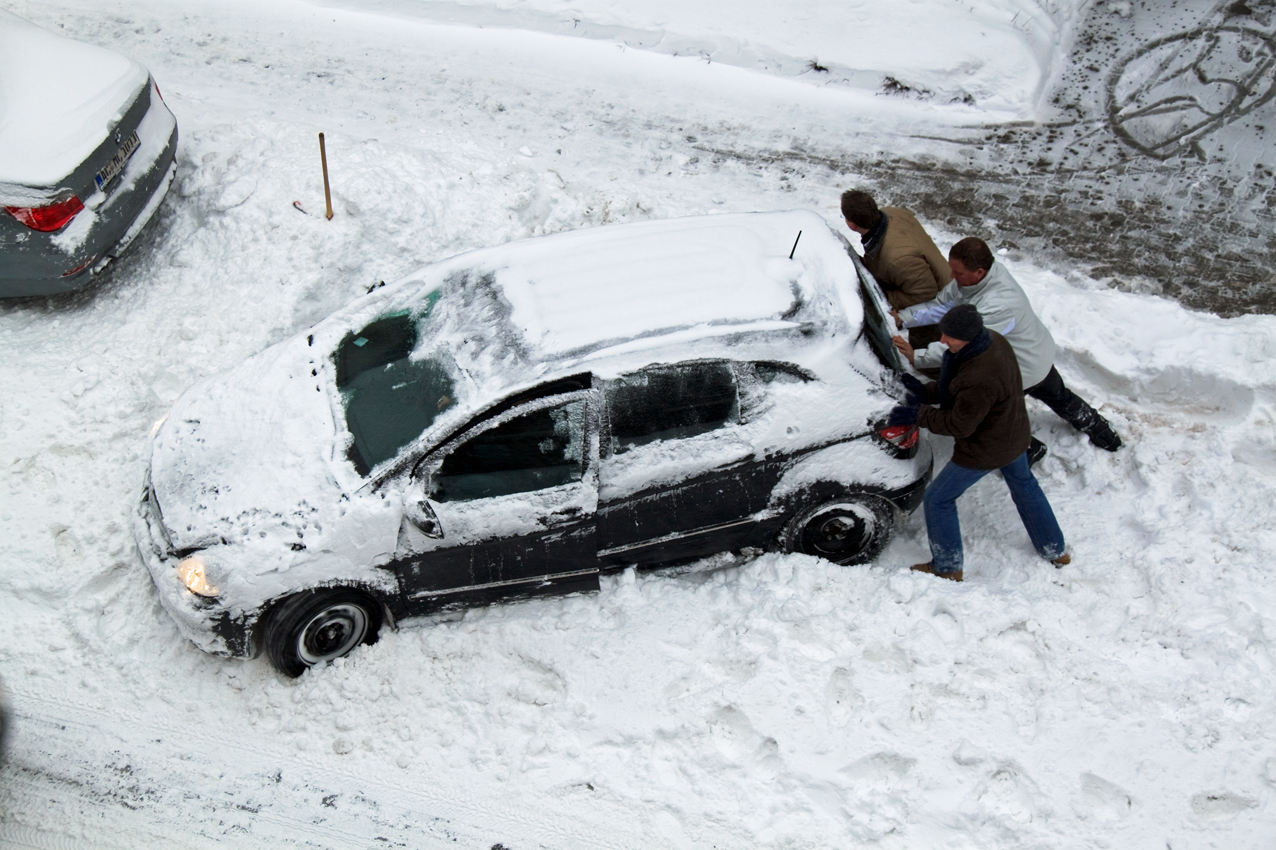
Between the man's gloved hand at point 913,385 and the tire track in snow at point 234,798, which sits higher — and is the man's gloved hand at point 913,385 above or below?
above

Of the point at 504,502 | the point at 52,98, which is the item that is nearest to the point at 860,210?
the point at 504,502

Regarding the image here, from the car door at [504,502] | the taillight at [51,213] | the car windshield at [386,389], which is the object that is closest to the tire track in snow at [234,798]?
the car door at [504,502]

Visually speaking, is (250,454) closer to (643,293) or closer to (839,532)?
(643,293)

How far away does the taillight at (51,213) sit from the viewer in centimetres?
592

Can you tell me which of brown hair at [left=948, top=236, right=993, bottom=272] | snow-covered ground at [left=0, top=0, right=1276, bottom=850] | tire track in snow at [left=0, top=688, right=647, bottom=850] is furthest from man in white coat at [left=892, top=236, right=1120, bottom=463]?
tire track in snow at [left=0, top=688, right=647, bottom=850]

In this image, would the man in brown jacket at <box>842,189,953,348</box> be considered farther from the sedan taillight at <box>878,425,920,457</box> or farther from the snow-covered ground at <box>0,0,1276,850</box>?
the snow-covered ground at <box>0,0,1276,850</box>

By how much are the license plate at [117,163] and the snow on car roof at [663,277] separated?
3400 mm

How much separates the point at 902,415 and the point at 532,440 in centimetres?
199

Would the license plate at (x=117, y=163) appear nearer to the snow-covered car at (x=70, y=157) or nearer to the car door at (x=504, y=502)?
the snow-covered car at (x=70, y=157)

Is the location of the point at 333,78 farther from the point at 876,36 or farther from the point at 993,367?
the point at 993,367

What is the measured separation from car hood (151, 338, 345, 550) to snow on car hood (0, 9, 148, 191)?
7.53 feet

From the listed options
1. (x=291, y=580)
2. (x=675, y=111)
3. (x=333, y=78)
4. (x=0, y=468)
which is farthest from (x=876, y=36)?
(x=0, y=468)

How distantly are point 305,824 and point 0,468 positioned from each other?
307cm

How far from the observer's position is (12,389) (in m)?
5.88
